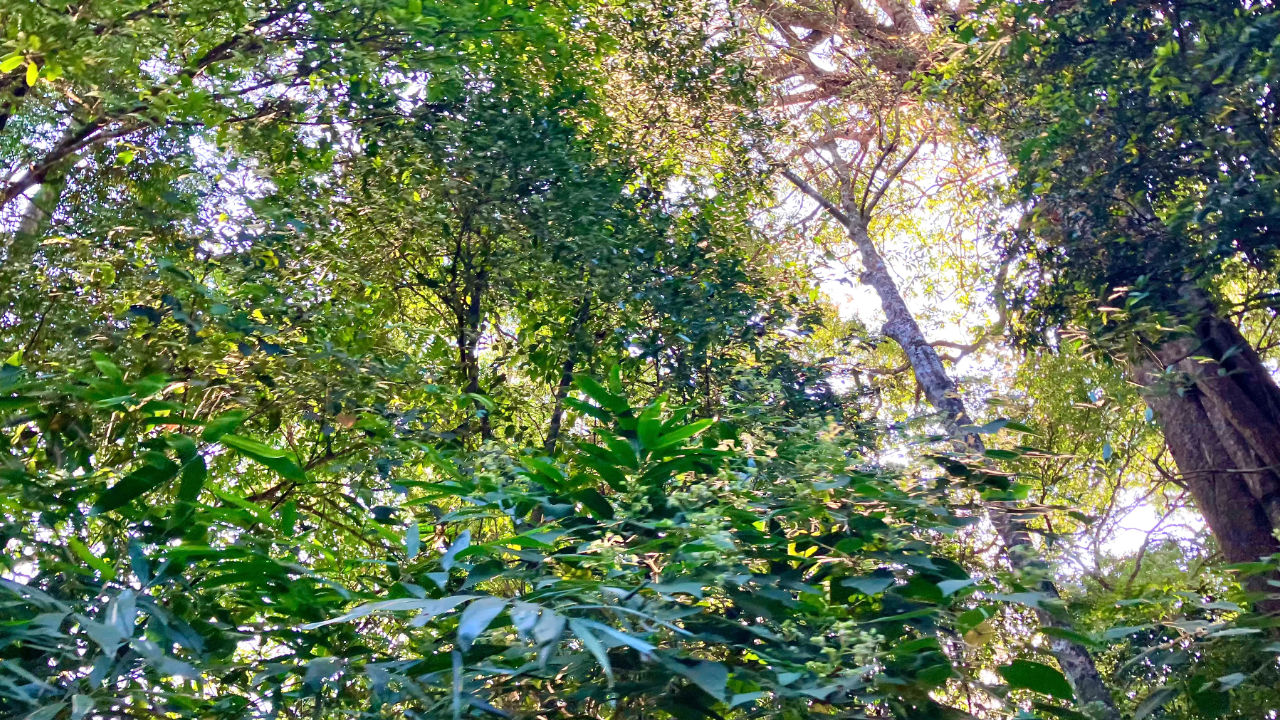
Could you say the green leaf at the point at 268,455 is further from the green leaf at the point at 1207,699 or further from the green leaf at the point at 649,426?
the green leaf at the point at 1207,699

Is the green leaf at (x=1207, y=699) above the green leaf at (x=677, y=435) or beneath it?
beneath

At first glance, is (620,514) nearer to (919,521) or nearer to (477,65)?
(919,521)

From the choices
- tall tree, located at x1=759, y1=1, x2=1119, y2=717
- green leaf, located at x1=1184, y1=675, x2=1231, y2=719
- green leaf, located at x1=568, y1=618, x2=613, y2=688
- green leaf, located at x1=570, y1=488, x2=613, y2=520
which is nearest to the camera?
green leaf, located at x1=568, y1=618, x2=613, y2=688

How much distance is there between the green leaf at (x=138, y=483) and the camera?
1.84 m

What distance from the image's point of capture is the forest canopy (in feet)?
5.45

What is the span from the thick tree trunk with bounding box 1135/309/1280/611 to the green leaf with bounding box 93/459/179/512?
500 cm

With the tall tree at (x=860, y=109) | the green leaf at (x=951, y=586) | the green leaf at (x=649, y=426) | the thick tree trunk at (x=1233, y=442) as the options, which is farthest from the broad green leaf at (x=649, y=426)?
the tall tree at (x=860, y=109)

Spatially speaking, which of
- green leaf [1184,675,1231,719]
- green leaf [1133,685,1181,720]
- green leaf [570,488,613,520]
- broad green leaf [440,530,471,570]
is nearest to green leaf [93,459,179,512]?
broad green leaf [440,530,471,570]

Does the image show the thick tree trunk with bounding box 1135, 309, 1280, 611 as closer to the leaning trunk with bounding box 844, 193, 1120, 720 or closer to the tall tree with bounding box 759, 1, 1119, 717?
the leaning trunk with bounding box 844, 193, 1120, 720

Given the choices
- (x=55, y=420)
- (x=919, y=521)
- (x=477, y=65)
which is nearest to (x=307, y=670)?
(x=919, y=521)

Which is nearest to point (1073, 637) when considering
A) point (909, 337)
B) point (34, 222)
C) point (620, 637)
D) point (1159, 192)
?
point (620, 637)

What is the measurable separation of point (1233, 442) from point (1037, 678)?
4840 millimetres

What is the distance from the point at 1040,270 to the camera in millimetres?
5031

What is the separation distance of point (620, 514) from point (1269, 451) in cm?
502
